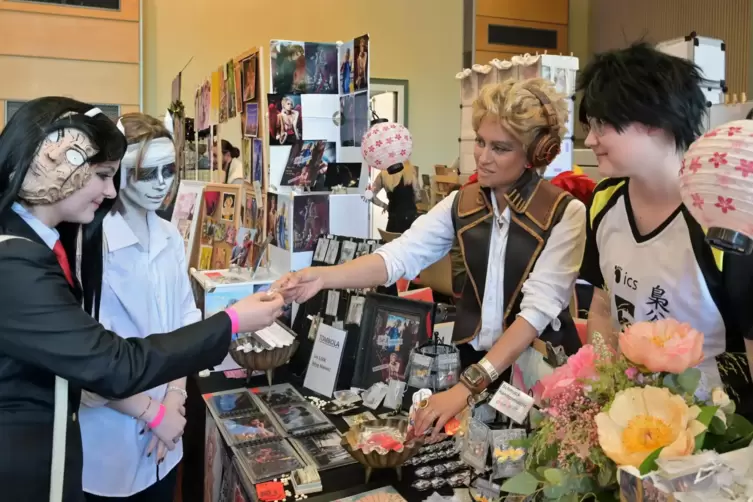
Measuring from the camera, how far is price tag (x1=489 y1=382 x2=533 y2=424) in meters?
1.12

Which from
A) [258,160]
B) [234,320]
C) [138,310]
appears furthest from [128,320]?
[258,160]

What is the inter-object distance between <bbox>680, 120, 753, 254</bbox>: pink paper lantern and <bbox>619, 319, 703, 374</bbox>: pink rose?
11 centimetres

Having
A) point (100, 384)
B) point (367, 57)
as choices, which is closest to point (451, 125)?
point (367, 57)

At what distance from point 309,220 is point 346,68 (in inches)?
27.8

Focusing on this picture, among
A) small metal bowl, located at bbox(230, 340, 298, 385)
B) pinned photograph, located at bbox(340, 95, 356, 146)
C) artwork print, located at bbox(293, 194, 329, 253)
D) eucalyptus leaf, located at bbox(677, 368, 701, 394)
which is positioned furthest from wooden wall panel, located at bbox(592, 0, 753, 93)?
eucalyptus leaf, located at bbox(677, 368, 701, 394)

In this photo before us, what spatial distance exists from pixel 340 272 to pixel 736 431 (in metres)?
1.16

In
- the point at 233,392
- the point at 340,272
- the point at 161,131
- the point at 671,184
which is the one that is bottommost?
the point at 233,392

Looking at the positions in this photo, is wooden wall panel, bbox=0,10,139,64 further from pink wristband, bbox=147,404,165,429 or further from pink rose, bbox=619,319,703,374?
pink rose, bbox=619,319,703,374

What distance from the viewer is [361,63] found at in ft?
8.51

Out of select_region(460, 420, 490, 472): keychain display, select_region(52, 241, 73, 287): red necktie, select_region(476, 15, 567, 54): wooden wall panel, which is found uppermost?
select_region(476, 15, 567, 54): wooden wall panel

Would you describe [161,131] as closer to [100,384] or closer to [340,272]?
[340,272]

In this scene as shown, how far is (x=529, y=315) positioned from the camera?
4.86ft

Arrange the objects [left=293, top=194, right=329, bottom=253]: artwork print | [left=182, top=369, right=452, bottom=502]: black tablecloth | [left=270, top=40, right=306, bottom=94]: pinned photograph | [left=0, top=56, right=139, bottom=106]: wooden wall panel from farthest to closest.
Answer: [left=0, top=56, right=139, bottom=106]: wooden wall panel, [left=270, top=40, right=306, bottom=94]: pinned photograph, [left=293, top=194, right=329, bottom=253]: artwork print, [left=182, top=369, right=452, bottom=502]: black tablecloth

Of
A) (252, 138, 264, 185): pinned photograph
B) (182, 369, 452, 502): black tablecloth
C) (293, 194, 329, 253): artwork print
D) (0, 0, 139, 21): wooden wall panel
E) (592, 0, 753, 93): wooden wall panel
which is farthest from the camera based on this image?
(592, 0, 753, 93): wooden wall panel
